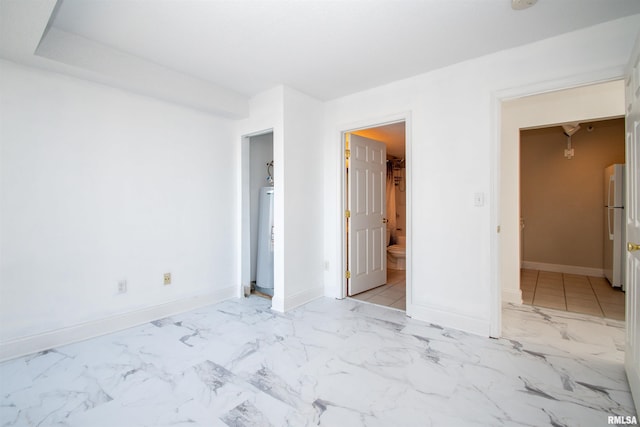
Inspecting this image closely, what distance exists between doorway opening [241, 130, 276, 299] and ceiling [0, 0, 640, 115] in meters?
1.20

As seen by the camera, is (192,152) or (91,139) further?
(192,152)

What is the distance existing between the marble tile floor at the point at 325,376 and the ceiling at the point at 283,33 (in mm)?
2164

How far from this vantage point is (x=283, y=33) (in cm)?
216

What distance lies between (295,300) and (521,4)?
3049 mm

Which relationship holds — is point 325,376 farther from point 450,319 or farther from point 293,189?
point 293,189

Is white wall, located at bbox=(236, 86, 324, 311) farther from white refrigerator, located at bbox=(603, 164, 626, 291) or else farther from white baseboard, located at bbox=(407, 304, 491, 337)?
white refrigerator, located at bbox=(603, 164, 626, 291)

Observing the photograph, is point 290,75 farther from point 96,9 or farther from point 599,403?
point 599,403

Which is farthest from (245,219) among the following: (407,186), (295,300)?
(407,186)

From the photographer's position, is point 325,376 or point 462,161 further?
point 462,161

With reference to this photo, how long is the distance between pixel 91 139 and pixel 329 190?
236 cm

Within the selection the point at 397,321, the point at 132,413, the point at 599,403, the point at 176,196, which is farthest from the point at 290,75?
the point at 599,403

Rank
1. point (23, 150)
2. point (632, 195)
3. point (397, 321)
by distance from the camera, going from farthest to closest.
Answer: point (397, 321) → point (23, 150) → point (632, 195)

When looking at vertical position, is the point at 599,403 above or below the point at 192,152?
below

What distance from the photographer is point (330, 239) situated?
3.62 m
